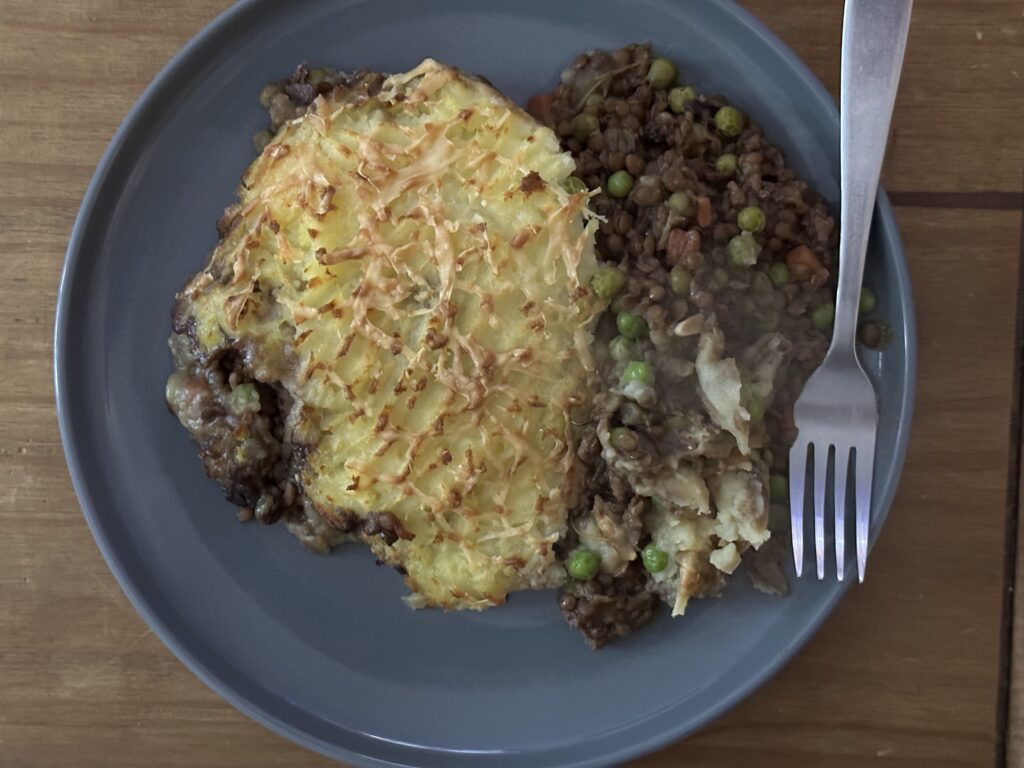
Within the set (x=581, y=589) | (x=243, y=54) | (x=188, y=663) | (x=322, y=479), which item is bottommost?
(x=188, y=663)

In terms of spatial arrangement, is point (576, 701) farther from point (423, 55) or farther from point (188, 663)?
point (423, 55)

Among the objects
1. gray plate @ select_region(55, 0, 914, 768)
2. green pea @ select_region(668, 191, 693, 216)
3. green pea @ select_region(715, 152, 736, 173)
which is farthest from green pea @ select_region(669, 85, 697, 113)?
green pea @ select_region(668, 191, 693, 216)

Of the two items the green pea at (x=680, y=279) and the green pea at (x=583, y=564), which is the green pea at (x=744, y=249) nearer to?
the green pea at (x=680, y=279)

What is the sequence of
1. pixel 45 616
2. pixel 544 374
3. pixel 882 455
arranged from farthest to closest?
pixel 45 616 → pixel 882 455 → pixel 544 374

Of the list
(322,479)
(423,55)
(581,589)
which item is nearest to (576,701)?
(581,589)

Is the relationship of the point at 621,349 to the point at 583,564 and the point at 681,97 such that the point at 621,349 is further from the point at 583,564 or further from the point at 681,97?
the point at 681,97

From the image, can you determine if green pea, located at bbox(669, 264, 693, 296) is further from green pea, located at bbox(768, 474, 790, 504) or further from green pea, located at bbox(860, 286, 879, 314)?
green pea, located at bbox(768, 474, 790, 504)
